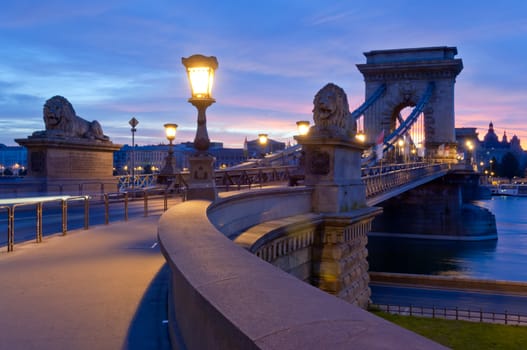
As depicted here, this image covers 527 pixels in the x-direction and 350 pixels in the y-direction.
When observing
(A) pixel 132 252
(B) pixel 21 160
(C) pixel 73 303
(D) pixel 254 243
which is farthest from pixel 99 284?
(B) pixel 21 160

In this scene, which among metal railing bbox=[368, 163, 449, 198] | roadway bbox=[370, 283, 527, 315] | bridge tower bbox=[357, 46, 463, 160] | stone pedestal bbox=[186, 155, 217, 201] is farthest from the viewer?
bridge tower bbox=[357, 46, 463, 160]

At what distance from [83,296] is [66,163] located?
15.3 meters

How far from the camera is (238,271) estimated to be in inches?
118

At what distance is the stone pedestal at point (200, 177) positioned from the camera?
357 inches

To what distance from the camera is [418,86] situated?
68438mm

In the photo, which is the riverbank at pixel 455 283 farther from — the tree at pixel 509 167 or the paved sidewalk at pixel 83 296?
the tree at pixel 509 167

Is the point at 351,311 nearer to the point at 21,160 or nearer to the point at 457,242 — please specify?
the point at 457,242

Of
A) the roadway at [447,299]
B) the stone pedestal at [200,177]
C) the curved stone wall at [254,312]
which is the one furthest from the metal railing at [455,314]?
the curved stone wall at [254,312]

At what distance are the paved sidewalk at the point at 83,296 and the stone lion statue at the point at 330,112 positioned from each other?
6126 mm

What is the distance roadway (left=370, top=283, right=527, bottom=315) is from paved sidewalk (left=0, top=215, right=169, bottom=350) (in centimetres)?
1832

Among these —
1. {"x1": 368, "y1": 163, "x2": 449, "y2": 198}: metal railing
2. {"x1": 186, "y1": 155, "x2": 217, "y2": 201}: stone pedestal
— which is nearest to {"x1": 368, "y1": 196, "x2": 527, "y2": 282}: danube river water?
{"x1": 368, "y1": 163, "x2": 449, "y2": 198}: metal railing

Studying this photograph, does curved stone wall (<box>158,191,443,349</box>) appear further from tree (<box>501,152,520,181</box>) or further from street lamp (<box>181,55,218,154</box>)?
tree (<box>501,152,520,181</box>)

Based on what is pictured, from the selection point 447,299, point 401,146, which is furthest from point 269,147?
point 447,299

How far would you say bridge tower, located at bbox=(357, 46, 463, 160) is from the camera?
6731 cm
